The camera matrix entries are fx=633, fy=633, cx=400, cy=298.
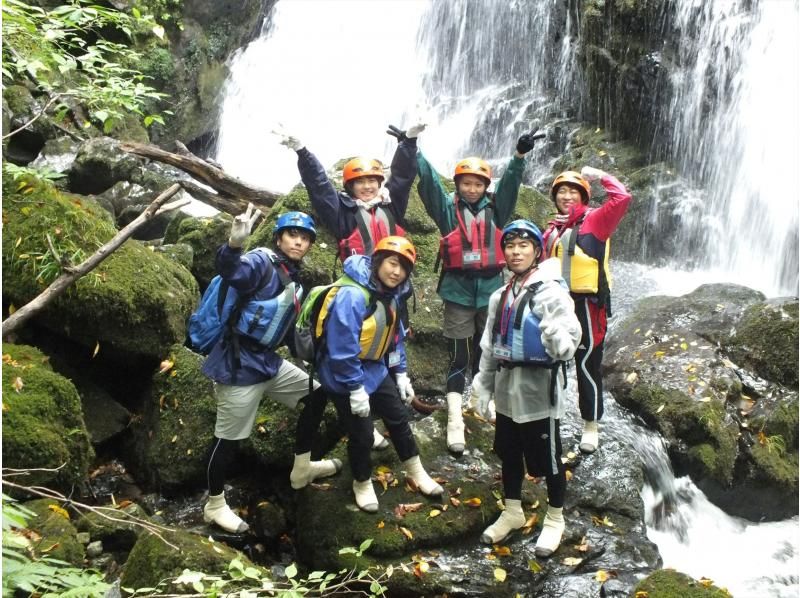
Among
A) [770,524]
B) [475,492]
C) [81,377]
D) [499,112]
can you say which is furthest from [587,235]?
[499,112]

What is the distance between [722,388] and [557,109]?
8.88 metres

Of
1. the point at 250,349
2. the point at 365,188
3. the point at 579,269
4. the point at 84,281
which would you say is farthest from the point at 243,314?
the point at 579,269

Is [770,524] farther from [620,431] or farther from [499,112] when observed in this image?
[499,112]

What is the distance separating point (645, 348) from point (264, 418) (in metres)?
4.44

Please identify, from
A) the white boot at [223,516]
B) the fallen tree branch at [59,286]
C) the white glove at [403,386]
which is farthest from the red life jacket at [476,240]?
the white boot at [223,516]

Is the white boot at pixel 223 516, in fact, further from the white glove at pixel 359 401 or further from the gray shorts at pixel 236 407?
the white glove at pixel 359 401

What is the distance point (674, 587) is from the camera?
12.7 ft

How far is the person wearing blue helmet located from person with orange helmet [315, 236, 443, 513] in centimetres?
33

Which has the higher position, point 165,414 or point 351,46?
point 351,46

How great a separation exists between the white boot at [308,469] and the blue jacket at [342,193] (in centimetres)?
175

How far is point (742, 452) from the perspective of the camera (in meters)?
6.27

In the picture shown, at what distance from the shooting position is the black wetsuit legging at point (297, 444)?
4.58 metres

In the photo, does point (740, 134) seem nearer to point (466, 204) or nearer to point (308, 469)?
point (466, 204)

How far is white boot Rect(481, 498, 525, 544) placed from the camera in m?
4.59
